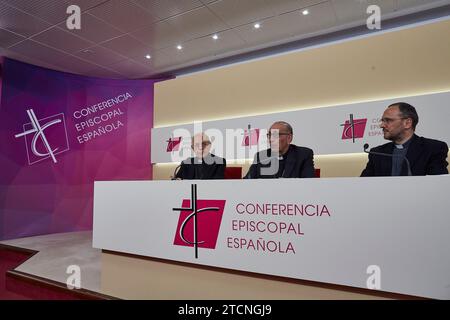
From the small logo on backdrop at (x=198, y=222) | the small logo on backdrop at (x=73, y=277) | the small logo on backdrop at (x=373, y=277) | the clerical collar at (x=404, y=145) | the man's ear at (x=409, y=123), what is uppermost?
the man's ear at (x=409, y=123)

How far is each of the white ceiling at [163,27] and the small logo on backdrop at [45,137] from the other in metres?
0.99

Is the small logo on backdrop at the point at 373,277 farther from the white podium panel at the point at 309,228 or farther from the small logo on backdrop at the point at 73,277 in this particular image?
the small logo on backdrop at the point at 73,277

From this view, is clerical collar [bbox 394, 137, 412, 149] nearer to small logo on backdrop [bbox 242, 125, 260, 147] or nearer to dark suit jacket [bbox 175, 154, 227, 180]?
dark suit jacket [bbox 175, 154, 227, 180]

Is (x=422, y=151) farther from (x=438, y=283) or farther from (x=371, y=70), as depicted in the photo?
(x=371, y=70)

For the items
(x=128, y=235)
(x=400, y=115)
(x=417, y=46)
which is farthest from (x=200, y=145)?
(x=417, y=46)

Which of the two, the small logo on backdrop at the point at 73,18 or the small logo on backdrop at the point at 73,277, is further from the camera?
the small logo on backdrop at the point at 73,18

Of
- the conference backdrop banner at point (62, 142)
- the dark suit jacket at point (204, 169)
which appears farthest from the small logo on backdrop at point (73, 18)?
the dark suit jacket at point (204, 169)

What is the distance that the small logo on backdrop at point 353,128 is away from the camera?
3436mm

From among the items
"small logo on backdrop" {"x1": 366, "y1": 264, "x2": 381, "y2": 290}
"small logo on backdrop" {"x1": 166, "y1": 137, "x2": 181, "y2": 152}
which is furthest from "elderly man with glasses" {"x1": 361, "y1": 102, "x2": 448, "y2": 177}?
"small logo on backdrop" {"x1": 166, "y1": 137, "x2": 181, "y2": 152}

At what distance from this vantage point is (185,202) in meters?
1.80

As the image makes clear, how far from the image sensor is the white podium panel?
1.22 m

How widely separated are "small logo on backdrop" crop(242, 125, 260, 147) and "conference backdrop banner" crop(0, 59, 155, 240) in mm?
2087

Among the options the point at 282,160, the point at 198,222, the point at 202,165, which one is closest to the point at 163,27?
the point at 202,165

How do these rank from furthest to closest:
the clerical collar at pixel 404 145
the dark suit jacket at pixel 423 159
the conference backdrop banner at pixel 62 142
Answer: the conference backdrop banner at pixel 62 142 → the clerical collar at pixel 404 145 → the dark suit jacket at pixel 423 159
